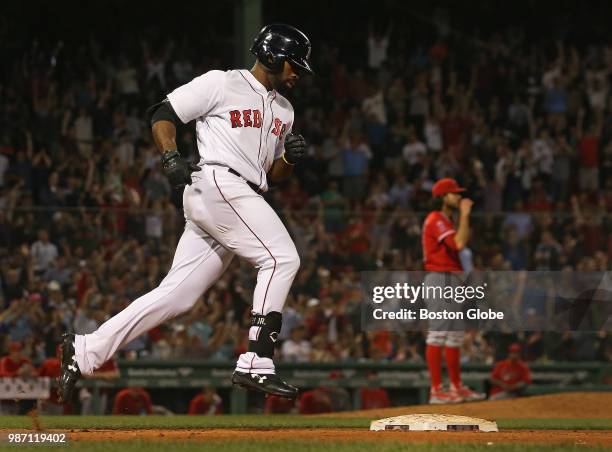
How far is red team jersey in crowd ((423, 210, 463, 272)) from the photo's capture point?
9828 millimetres

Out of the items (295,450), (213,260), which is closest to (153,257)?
(213,260)

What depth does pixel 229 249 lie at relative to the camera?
6094mm

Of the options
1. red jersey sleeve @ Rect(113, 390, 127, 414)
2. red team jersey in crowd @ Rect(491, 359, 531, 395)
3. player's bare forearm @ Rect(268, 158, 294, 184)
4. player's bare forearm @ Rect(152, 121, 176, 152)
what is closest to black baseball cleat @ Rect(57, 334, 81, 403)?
player's bare forearm @ Rect(152, 121, 176, 152)

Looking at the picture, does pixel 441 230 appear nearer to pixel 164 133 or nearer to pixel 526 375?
pixel 526 375

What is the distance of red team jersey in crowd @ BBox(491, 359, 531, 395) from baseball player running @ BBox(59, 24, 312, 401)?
6826mm

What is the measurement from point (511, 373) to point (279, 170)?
6.66 m

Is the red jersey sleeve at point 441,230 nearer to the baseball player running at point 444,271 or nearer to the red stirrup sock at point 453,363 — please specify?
the baseball player running at point 444,271

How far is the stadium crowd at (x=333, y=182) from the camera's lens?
475 inches

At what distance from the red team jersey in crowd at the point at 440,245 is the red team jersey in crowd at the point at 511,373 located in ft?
9.33

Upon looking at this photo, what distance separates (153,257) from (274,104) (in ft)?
19.8

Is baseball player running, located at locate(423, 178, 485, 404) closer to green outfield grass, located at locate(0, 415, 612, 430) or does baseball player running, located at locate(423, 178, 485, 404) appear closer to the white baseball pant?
green outfield grass, located at locate(0, 415, 612, 430)

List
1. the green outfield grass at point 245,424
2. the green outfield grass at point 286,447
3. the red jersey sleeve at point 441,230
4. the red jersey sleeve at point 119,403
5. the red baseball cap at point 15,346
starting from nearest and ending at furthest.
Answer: the green outfield grass at point 286,447
the green outfield grass at point 245,424
the red jersey sleeve at point 441,230
the red baseball cap at point 15,346
the red jersey sleeve at point 119,403

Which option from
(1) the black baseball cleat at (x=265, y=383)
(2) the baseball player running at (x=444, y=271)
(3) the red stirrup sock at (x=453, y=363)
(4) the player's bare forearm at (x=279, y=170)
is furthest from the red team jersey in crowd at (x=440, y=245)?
(1) the black baseball cleat at (x=265, y=383)

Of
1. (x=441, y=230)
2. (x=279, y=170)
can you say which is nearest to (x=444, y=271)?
(x=441, y=230)
